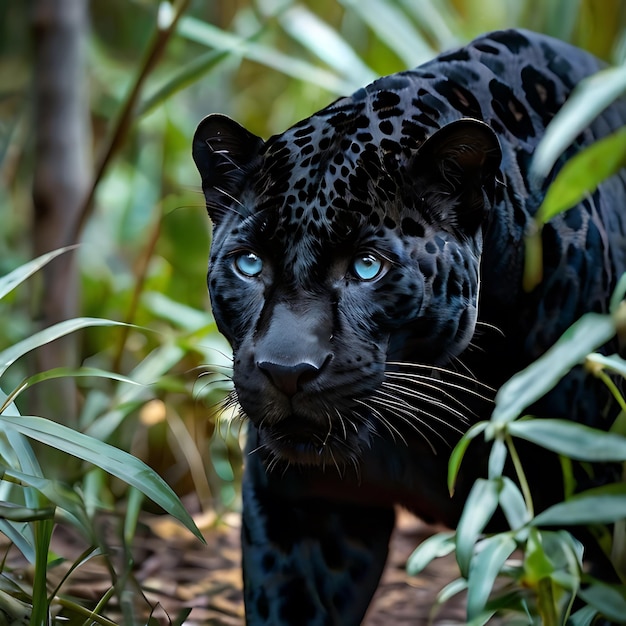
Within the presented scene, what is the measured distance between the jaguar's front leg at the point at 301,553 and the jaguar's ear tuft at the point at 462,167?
448mm

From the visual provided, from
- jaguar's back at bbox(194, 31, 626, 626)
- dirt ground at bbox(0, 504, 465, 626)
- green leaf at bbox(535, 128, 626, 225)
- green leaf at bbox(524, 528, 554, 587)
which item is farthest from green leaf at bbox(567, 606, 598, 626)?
dirt ground at bbox(0, 504, 465, 626)

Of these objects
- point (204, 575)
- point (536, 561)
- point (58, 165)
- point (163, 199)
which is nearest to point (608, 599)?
point (536, 561)

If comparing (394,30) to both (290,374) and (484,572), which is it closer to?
(290,374)

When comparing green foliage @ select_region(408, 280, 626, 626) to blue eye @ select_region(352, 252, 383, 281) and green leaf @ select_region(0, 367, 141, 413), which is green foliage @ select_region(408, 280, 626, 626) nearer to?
blue eye @ select_region(352, 252, 383, 281)

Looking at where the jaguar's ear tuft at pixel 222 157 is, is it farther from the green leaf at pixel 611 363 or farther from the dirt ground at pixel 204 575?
the dirt ground at pixel 204 575

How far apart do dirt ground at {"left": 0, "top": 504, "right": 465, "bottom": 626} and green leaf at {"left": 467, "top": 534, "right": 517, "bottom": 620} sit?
2.50ft

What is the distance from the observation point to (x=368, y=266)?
1.29 metres

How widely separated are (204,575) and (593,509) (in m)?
1.31

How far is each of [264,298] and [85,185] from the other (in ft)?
3.96

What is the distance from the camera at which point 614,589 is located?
3.62ft

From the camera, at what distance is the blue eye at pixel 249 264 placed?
1347 mm

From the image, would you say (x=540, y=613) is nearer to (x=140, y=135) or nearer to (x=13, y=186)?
(x=140, y=135)

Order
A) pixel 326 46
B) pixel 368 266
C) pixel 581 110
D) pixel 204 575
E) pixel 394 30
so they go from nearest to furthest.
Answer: pixel 581 110
pixel 368 266
pixel 204 575
pixel 394 30
pixel 326 46

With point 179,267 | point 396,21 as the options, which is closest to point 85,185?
point 179,267
